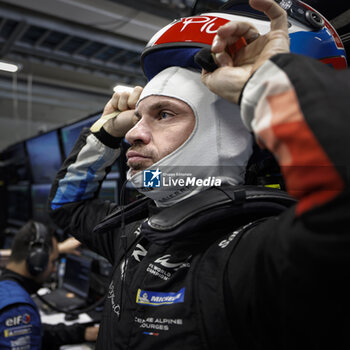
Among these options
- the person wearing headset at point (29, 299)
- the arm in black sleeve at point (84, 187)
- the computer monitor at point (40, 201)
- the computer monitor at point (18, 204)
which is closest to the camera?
the arm in black sleeve at point (84, 187)

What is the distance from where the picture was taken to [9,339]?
1289mm

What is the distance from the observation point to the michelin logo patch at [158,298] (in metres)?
0.59

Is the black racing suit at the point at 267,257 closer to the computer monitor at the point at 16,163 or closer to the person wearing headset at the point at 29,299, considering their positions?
the person wearing headset at the point at 29,299

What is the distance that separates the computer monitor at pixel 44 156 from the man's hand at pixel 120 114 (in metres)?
1.55

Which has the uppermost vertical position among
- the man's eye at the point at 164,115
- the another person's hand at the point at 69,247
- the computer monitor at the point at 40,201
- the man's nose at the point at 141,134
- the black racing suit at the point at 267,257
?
the man's eye at the point at 164,115

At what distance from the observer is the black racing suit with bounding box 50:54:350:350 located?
13.3 inches

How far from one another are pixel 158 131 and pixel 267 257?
1.42 ft

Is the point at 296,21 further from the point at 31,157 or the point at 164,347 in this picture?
the point at 31,157

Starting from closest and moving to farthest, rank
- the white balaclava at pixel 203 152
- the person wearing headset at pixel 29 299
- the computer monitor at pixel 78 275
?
the white balaclava at pixel 203 152, the person wearing headset at pixel 29 299, the computer monitor at pixel 78 275

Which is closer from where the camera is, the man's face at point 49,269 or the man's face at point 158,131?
the man's face at point 158,131

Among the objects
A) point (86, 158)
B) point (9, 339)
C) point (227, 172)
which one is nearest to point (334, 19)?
point (227, 172)

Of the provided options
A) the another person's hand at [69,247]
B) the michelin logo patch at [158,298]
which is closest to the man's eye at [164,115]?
the michelin logo patch at [158,298]

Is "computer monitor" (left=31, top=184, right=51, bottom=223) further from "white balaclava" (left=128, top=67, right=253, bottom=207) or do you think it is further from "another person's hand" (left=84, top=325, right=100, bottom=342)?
"white balaclava" (left=128, top=67, right=253, bottom=207)

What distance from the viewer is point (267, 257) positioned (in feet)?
1.34
